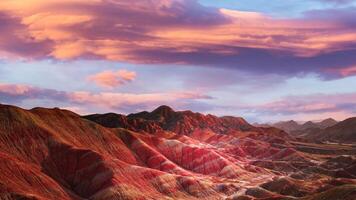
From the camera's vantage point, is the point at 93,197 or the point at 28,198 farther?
the point at 93,197

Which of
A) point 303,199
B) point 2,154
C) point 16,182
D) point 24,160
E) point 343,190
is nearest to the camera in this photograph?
point 343,190

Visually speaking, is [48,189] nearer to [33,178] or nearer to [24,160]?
[33,178]

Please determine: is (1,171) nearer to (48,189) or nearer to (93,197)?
(48,189)

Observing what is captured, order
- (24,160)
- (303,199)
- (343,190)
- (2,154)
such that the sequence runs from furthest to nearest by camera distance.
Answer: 1. (24,160)
2. (2,154)
3. (303,199)
4. (343,190)

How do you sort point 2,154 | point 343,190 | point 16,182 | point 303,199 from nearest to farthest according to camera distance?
point 343,190 → point 303,199 → point 16,182 → point 2,154

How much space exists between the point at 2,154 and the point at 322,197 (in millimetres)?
108928

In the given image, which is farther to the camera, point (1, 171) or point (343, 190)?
point (1, 171)

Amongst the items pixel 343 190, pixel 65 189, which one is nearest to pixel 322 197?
pixel 343 190

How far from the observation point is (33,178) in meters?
180

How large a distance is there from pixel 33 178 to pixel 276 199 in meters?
83.3

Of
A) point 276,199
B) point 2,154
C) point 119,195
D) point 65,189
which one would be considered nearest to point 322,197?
point 276,199

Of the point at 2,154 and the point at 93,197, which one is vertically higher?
the point at 2,154

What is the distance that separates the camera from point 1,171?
172375mm

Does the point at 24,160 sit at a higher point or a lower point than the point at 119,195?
higher
